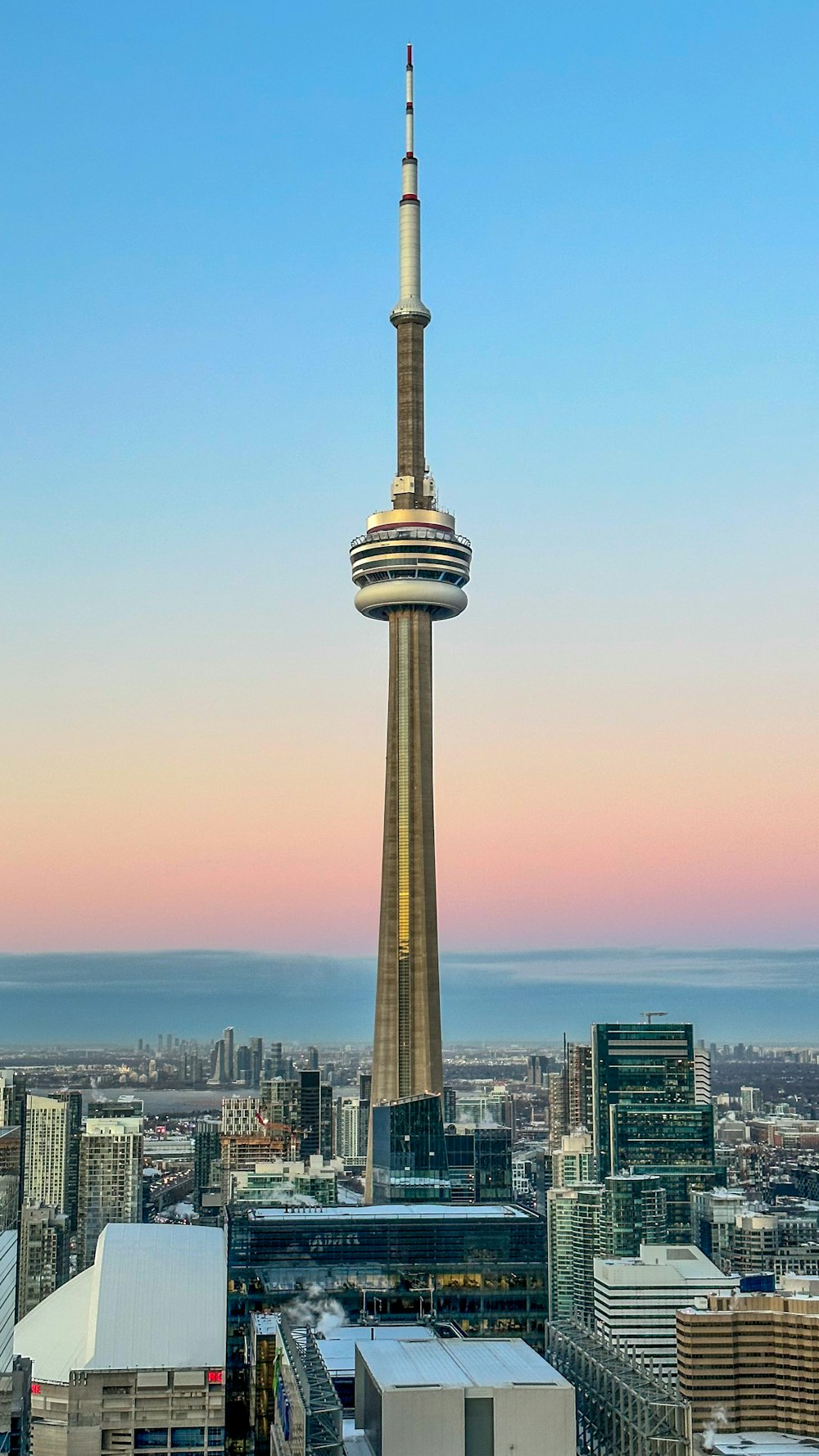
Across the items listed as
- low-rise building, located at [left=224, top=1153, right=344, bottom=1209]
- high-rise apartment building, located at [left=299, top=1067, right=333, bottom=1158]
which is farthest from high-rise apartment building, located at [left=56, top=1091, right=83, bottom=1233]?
high-rise apartment building, located at [left=299, top=1067, right=333, bottom=1158]

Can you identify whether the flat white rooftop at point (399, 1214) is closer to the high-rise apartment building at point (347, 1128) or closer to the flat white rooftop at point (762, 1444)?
the flat white rooftop at point (762, 1444)

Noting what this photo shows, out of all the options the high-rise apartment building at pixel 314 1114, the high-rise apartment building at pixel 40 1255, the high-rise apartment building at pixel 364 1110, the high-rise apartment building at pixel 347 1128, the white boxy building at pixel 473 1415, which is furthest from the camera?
the high-rise apartment building at pixel 314 1114

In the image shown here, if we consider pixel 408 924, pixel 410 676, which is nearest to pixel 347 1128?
pixel 408 924

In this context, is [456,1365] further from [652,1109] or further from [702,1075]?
[702,1075]

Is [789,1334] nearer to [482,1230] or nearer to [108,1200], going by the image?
[482,1230]

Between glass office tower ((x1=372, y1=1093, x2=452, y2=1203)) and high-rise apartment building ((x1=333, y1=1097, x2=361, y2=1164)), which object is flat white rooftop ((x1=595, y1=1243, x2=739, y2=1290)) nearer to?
glass office tower ((x1=372, y1=1093, x2=452, y2=1203))

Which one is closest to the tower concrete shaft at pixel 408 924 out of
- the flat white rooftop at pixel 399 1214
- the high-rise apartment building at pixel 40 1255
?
the high-rise apartment building at pixel 40 1255

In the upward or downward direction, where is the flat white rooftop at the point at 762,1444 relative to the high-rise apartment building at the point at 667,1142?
downward

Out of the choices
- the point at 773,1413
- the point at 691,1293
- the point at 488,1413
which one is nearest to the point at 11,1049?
the point at 691,1293
